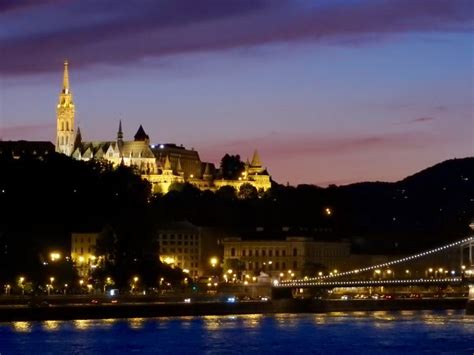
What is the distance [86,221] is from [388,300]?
106 ft

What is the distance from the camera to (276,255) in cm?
13700

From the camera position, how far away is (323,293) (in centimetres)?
11912

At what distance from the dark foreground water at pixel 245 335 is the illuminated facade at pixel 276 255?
3754cm

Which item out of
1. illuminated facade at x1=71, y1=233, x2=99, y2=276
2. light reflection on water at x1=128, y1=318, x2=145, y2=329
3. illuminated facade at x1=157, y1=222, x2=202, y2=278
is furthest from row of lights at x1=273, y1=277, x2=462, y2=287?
illuminated facade at x1=157, y1=222, x2=202, y2=278

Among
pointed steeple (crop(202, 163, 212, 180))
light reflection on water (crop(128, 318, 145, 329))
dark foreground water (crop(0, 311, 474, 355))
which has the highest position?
pointed steeple (crop(202, 163, 212, 180))

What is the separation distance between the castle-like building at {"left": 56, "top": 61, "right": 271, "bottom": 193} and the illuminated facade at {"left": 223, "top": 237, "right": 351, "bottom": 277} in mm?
42445

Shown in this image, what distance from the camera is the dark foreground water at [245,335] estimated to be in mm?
74375

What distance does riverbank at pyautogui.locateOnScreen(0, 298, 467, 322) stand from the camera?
303 ft

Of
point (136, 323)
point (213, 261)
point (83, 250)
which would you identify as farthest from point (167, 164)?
point (136, 323)

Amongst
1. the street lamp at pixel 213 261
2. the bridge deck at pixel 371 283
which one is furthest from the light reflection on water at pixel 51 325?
the street lamp at pixel 213 261

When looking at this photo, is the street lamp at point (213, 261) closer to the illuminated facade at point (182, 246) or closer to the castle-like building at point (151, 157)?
the illuminated facade at point (182, 246)

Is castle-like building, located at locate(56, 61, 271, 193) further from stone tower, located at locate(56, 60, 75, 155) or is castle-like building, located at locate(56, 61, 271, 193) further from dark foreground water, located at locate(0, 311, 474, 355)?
dark foreground water, located at locate(0, 311, 474, 355)

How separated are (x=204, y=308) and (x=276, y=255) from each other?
36346mm

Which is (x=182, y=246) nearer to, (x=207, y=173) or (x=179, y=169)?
(x=179, y=169)
